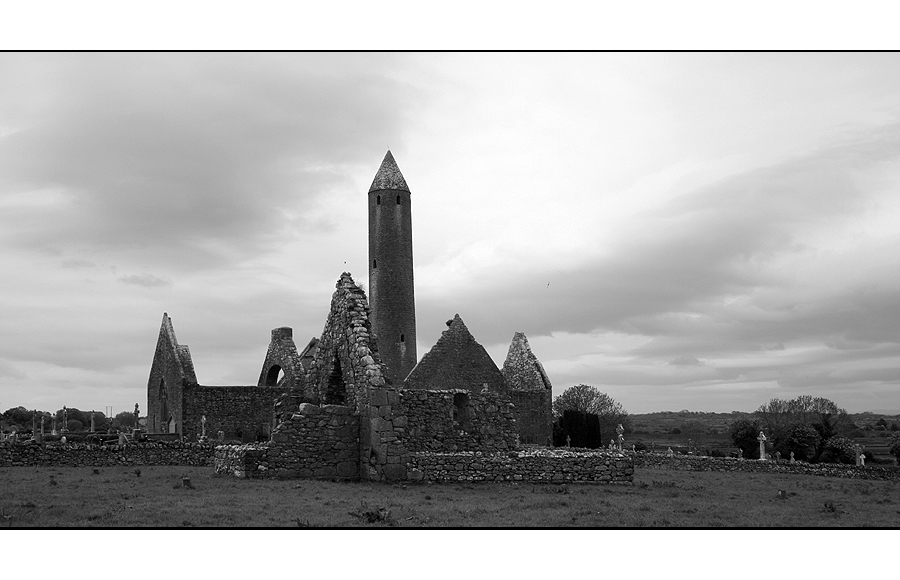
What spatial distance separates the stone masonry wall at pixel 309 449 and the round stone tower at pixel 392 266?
36.0 metres

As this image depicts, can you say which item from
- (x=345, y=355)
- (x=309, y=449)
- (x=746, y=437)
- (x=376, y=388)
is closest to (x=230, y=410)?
(x=345, y=355)

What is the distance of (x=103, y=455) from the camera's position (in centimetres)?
2706

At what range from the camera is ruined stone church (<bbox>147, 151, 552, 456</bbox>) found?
20.6 metres

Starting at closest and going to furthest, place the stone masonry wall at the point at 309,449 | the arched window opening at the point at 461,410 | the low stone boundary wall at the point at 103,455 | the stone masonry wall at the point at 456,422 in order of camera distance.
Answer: the stone masonry wall at the point at 309,449
the stone masonry wall at the point at 456,422
the arched window opening at the point at 461,410
the low stone boundary wall at the point at 103,455

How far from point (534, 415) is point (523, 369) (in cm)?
516

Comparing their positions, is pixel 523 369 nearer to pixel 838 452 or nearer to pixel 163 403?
pixel 838 452

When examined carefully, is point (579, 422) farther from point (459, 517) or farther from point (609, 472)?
point (459, 517)

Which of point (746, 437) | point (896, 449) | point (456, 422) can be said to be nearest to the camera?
point (456, 422)

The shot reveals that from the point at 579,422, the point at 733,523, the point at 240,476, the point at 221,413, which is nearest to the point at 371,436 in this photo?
the point at 240,476

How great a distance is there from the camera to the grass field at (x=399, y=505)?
537 inches

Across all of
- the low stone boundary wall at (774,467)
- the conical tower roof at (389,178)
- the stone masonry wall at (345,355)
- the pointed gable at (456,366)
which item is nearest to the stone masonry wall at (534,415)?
the pointed gable at (456,366)

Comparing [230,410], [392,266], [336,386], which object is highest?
[392,266]

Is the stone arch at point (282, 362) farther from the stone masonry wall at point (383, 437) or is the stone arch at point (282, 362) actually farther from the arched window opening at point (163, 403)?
the stone masonry wall at point (383, 437)

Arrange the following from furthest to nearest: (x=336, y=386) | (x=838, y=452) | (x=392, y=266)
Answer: (x=392, y=266), (x=838, y=452), (x=336, y=386)
